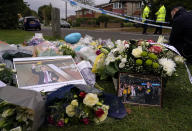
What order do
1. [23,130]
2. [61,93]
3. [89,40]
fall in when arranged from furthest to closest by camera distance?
[89,40] < [61,93] < [23,130]

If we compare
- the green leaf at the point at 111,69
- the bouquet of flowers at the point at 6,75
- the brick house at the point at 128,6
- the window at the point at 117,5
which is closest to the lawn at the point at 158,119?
the green leaf at the point at 111,69

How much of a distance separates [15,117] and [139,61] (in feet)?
5.23

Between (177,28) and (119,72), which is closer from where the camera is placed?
(119,72)

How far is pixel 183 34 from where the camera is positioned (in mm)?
3670

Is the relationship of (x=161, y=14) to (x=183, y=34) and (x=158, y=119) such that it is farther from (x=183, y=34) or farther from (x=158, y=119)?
(x=158, y=119)

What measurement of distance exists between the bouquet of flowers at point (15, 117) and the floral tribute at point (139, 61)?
1307mm

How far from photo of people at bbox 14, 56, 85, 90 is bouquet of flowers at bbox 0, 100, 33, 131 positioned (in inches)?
23.1

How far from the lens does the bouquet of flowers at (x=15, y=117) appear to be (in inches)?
62.7

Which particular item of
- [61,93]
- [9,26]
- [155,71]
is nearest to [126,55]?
[155,71]

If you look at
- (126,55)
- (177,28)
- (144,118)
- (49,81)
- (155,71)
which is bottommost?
(144,118)

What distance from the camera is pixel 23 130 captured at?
1.59 metres

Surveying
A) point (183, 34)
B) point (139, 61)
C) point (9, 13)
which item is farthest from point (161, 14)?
point (9, 13)

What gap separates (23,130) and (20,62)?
141 cm

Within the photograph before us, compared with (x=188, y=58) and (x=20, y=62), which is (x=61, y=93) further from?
(x=188, y=58)
